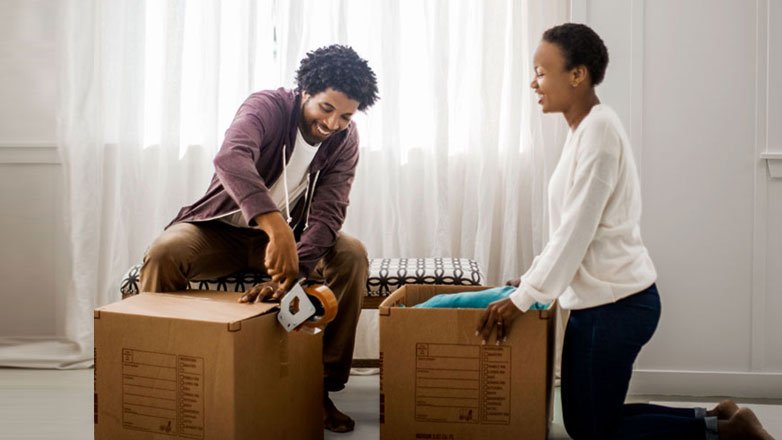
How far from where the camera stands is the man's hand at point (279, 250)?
1.78 meters

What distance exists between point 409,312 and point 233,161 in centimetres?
66

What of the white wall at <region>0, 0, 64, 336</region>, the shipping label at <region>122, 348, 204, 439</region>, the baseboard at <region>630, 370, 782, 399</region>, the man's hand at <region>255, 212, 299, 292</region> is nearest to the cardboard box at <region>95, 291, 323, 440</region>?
the shipping label at <region>122, 348, 204, 439</region>

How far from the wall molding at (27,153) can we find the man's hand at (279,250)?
1.63m

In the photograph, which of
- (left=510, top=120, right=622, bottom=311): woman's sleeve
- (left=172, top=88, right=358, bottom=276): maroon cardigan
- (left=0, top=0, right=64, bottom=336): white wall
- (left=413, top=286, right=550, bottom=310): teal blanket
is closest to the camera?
(left=510, top=120, right=622, bottom=311): woman's sleeve

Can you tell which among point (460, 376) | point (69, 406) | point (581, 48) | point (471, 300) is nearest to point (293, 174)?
point (471, 300)

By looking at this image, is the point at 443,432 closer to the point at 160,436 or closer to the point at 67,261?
the point at 160,436

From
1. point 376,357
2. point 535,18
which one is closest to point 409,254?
point 376,357

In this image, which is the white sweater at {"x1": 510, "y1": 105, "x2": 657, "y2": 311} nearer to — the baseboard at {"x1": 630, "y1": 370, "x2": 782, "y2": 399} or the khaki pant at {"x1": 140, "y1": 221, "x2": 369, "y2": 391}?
the khaki pant at {"x1": 140, "y1": 221, "x2": 369, "y2": 391}

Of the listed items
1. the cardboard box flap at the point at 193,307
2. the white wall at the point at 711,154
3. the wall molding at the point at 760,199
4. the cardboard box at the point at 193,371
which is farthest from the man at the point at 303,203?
the wall molding at the point at 760,199

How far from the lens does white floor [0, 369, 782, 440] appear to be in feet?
6.77

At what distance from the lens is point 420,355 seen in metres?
1.70

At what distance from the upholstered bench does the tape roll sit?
570mm

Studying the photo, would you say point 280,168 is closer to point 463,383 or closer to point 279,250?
point 279,250

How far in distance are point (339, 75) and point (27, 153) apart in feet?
5.49
